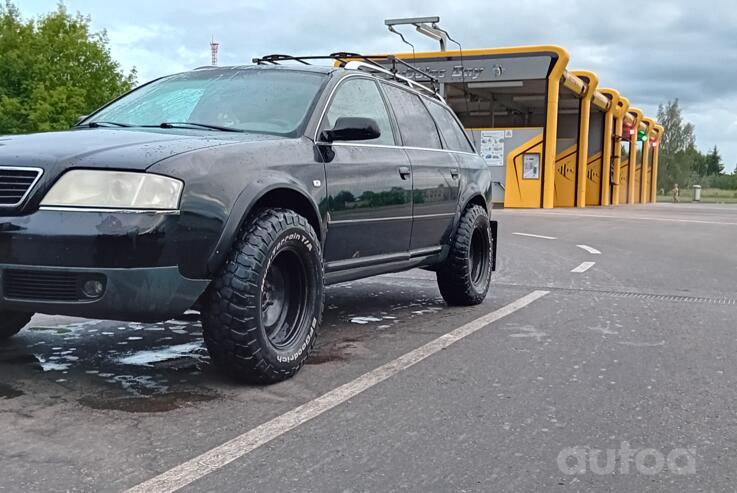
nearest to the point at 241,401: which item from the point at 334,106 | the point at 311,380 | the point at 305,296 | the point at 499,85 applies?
the point at 311,380

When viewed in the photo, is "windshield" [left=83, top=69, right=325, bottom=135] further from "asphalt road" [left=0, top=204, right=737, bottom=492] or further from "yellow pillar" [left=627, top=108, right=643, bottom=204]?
"yellow pillar" [left=627, top=108, right=643, bottom=204]

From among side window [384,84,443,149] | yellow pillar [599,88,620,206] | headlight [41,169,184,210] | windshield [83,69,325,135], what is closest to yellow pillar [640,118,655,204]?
yellow pillar [599,88,620,206]

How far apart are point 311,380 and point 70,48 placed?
41924 mm

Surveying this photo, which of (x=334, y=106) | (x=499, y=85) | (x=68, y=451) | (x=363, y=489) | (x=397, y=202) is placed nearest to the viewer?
(x=363, y=489)

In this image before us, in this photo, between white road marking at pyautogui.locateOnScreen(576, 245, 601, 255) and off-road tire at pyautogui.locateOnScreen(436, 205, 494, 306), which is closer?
off-road tire at pyautogui.locateOnScreen(436, 205, 494, 306)

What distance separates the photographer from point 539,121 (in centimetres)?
4581

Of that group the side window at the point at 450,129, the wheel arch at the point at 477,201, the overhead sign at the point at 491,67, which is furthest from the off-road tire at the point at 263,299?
the overhead sign at the point at 491,67

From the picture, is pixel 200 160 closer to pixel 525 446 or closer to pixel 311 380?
pixel 311 380

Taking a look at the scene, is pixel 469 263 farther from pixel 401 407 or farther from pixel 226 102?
pixel 401 407

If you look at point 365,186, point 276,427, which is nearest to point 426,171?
point 365,186

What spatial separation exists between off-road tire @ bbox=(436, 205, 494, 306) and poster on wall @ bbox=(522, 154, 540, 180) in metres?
24.0

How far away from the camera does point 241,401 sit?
3.62 meters

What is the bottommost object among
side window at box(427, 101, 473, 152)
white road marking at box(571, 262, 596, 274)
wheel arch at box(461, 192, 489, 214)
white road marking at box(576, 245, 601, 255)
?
white road marking at box(576, 245, 601, 255)

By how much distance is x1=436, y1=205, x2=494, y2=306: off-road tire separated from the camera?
624cm
